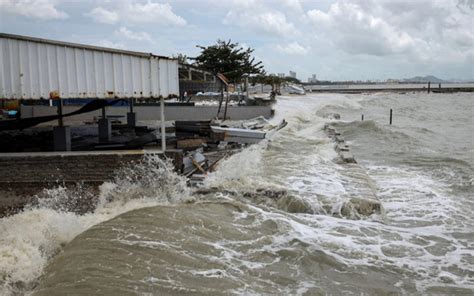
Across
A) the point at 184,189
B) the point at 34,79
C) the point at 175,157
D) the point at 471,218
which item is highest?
the point at 34,79

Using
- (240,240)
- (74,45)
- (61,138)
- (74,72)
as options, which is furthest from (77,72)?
(240,240)

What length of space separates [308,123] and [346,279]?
87.2ft

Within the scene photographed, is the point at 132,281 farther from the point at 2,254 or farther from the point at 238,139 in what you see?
the point at 238,139

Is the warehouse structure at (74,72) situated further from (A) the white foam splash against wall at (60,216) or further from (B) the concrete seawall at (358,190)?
(B) the concrete seawall at (358,190)

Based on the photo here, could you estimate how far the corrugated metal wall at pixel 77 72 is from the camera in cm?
872

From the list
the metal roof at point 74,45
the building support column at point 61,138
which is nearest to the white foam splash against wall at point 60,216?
the building support column at point 61,138

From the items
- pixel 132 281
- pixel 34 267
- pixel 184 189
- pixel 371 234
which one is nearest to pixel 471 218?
pixel 371 234

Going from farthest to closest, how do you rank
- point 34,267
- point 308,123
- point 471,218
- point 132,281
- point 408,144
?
point 308,123, point 408,144, point 471,218, point 34,267, point 132,281

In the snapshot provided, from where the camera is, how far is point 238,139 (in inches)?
657

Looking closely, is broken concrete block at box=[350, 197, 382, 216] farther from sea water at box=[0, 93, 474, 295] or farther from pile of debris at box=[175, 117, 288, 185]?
pile of debris at box=[175, 117, 288, 185]

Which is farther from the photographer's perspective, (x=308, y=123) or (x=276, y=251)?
(x=308, y=123)

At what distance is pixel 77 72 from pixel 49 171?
6.88 feet

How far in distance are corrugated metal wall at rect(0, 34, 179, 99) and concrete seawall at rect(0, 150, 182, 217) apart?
4.05 feet

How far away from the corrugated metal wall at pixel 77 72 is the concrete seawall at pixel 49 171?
48.6 inches
